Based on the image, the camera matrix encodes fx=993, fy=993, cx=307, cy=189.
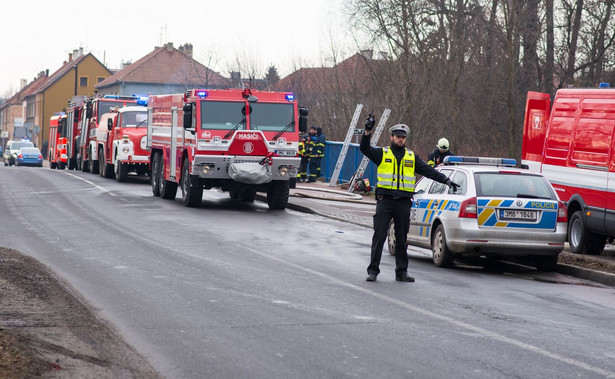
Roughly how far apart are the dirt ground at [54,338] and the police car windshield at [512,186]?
570cm

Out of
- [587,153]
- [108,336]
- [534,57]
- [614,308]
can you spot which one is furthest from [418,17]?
[108,336]

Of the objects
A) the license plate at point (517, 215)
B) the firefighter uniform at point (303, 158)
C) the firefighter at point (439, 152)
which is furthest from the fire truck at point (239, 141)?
the firefighter uniform at point (303, 158)

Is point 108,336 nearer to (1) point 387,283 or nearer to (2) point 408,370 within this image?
(2) point 408,370

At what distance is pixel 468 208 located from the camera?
12.9 metres

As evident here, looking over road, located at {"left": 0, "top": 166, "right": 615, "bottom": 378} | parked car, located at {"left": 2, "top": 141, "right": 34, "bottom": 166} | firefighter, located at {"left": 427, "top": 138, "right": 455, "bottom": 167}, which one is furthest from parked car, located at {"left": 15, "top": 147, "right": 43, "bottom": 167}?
firefighter, located at {"left": 427, "top": 138, "right": 455, "bottom": 167}

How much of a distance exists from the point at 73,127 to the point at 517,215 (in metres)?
34.0

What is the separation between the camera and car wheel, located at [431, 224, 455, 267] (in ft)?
43.3

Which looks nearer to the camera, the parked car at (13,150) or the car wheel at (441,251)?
the car wheel at (441,251)

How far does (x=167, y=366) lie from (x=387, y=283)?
193 inches

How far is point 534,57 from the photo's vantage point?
127 ft

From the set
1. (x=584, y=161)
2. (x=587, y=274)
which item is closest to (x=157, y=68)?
(x=584, y=161)

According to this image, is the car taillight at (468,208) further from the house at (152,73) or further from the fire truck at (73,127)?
the house at (152,73)

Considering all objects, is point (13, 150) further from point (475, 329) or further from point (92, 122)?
point (475, 329)

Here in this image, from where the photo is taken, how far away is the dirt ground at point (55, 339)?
651 centimetres
